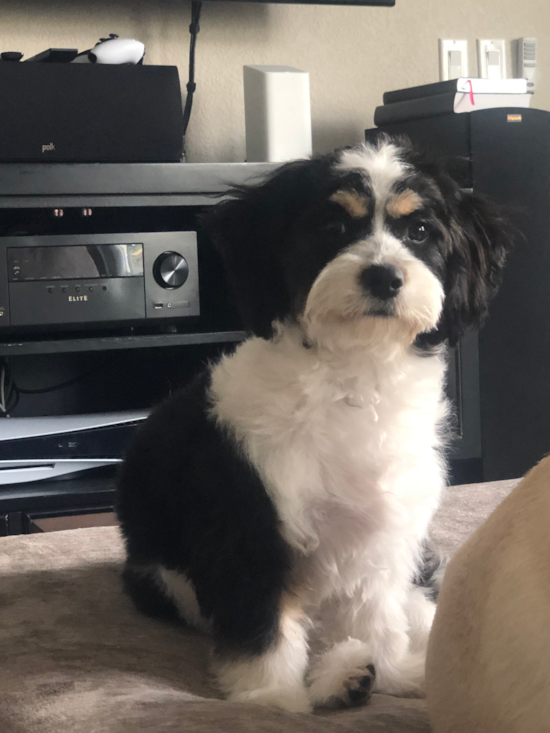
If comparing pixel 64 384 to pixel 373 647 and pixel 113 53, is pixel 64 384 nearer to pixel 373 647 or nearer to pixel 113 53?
pixel 113 53

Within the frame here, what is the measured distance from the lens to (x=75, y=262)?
1.76 meters

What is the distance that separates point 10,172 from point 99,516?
73 cm

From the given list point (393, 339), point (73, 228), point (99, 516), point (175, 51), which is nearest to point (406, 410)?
point (393, 339)

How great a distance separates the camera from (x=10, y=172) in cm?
171

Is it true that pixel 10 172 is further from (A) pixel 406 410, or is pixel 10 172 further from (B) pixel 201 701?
(B) pixel 201 701

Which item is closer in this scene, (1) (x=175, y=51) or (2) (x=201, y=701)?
(2) (x=201, y=701)

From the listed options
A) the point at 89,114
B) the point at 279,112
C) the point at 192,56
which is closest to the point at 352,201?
the point at 89,114

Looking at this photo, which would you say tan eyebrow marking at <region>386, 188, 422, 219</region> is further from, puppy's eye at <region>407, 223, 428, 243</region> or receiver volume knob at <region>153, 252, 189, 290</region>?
receiver volume knob at <region>153, 252, 189, 290</region>

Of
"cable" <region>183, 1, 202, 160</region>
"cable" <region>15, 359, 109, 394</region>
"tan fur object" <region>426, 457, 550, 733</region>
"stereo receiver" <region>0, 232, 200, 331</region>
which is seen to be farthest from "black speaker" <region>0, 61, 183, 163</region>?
"tan fur object" <region>426, 457, 550, 733</region>

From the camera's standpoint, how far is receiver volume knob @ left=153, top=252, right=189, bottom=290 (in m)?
1.81

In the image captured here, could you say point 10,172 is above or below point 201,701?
above

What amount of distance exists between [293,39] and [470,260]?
1587mm

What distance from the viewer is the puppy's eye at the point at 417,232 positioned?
947mm

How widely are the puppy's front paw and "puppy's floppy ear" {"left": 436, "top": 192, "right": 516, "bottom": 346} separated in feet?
1.27
